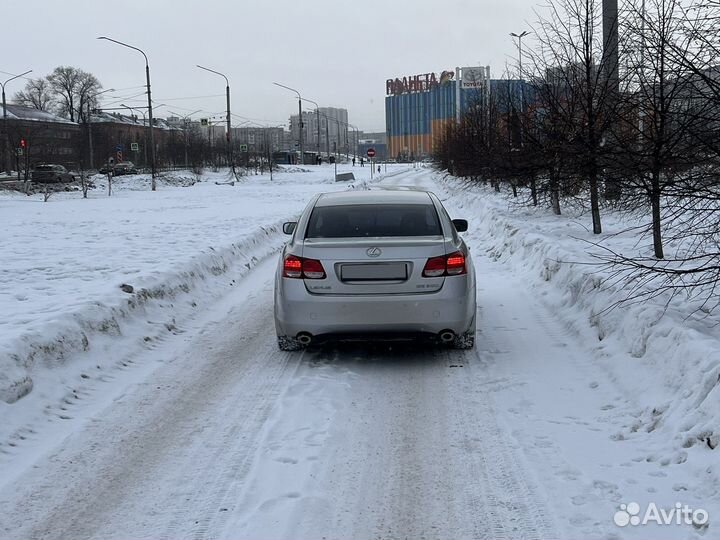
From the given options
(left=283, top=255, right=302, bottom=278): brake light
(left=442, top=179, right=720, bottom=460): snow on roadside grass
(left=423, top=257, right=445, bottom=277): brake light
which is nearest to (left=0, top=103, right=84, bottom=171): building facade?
(left=442, top=179, right=720, bottom=460): snow on roadside grass

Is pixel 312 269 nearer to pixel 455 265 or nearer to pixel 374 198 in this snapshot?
pixel 455 265

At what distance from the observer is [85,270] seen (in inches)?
439

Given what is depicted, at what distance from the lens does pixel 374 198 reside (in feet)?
24.5

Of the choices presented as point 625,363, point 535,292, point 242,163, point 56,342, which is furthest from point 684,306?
point 242,163

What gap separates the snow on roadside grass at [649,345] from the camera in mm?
4402

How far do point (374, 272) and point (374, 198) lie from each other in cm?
135

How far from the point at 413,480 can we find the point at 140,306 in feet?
17.6

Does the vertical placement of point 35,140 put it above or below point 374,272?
above

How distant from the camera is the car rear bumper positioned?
6289mm

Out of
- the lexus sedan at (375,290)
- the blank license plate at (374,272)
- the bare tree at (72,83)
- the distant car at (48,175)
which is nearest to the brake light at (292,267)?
the lexus sedan at (375,290)

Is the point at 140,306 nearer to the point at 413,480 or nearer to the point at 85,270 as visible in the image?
the point at 85,270

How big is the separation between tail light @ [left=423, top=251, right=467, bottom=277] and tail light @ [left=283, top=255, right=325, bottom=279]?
0.92 metres

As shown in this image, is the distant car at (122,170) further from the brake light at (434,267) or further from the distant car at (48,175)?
the brake light at (434,267)

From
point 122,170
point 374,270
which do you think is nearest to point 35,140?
point 122,170
